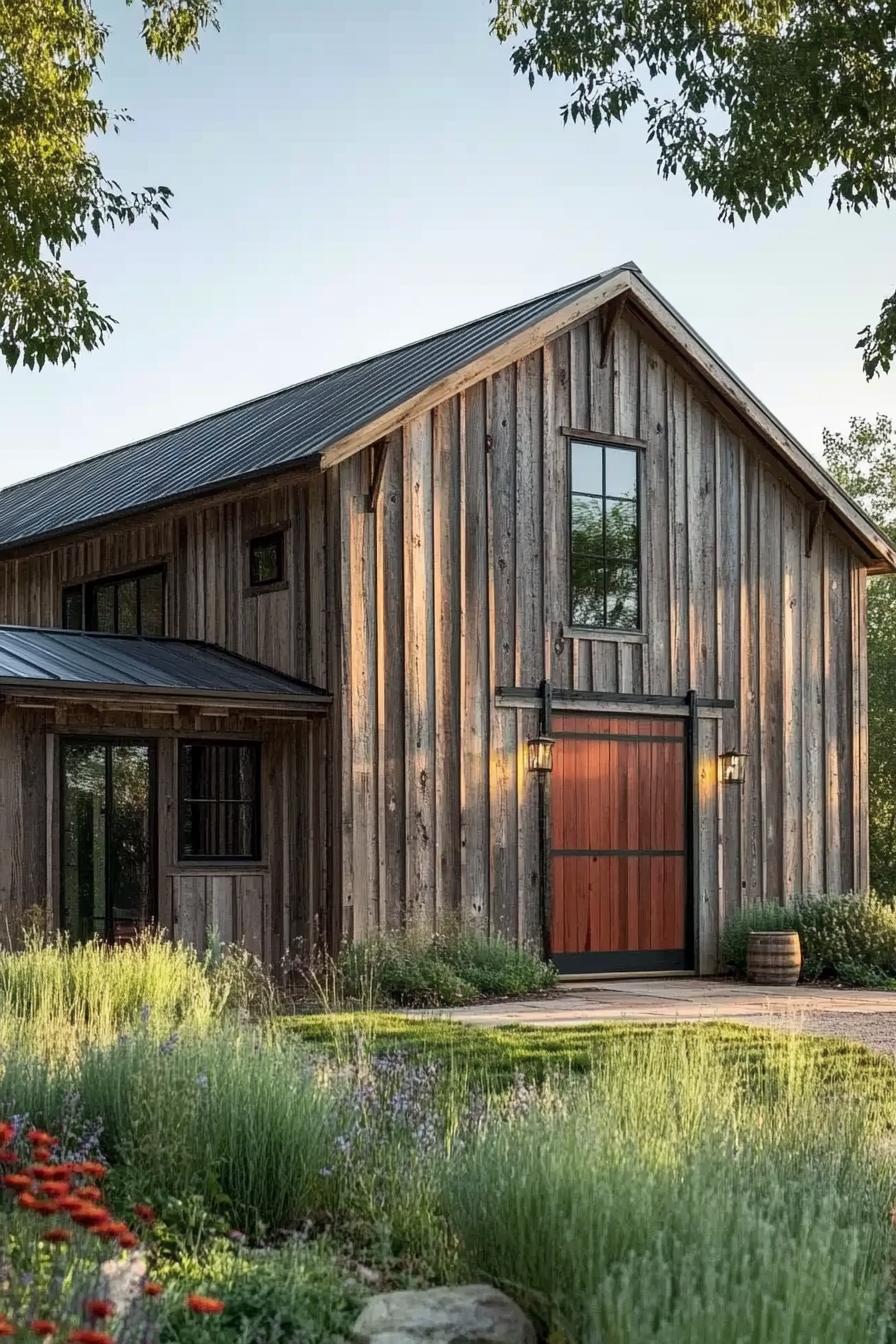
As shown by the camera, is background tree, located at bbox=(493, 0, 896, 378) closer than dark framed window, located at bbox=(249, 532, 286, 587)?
Yes

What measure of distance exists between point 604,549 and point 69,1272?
13.5 m

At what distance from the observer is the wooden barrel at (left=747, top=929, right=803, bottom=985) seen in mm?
17125

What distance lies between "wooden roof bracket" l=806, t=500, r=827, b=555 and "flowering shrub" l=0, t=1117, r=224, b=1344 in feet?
51.2

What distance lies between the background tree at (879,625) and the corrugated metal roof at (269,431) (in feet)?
57.3

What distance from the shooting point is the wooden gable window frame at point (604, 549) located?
17375 millimetres

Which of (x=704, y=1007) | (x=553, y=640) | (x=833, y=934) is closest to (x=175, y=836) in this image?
(x=553, y=640)

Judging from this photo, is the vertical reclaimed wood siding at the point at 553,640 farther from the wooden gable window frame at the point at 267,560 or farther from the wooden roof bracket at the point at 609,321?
the wooden gable window frame at the point at 267,560

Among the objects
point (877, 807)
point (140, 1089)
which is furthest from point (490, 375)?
point (877, 807)

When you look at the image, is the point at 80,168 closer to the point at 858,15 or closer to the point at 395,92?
the point at 395,92

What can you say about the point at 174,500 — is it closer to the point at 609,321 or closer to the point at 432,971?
the point at 609,321

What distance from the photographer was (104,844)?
15.1m

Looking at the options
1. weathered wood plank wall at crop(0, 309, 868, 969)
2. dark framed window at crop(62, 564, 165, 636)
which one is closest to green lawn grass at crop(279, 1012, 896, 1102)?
weathered wood plank wall at crop(0, 309, 868, 969)

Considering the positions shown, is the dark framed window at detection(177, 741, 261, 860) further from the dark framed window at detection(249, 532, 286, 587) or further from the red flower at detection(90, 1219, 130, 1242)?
the red flower at detection(90, 1219, 130, 1242)

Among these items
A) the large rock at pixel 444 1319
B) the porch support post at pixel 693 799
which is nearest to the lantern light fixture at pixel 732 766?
the porch support post at pixel 693 799
